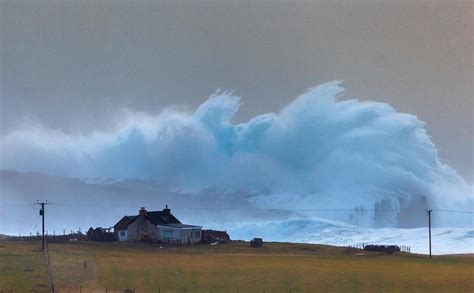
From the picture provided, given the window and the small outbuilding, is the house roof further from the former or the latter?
the window

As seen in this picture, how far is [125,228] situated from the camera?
250ft

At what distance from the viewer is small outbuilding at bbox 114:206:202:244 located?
7369 cm

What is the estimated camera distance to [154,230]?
75000 millimetres

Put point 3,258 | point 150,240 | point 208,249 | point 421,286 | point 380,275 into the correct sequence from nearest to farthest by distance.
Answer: point 421,286 < point 380,275 < point 3,258 < point 208,249 < point 150,240

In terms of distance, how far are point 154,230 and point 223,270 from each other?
28845 mm

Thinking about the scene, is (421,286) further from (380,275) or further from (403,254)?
(403,254)

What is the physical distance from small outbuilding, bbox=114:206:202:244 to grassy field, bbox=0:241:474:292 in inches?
369

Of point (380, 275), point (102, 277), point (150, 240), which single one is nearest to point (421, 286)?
point (380, 275)

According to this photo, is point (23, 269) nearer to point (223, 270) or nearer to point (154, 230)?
point (223, 270)

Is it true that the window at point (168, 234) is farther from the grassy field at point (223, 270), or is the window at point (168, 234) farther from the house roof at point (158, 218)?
the grassy field at point (223, 270)

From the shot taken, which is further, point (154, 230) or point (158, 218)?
point (158, 218)

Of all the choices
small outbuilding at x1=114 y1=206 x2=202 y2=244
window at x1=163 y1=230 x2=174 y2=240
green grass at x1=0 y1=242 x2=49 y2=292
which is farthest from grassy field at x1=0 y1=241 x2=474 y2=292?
window at x1=163 y1=230 x2=174 y2=240

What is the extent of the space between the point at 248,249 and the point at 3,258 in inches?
829

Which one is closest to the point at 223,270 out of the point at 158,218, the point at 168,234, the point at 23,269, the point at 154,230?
the point at 23,269
